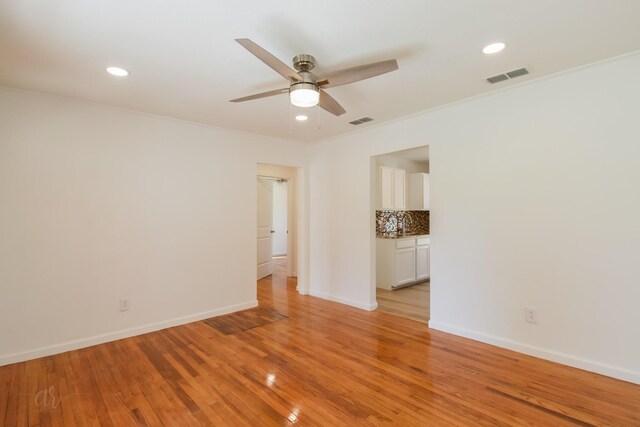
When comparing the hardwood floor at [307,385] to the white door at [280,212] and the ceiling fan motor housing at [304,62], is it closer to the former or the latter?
the ceiling fan motor housing at [304,62]

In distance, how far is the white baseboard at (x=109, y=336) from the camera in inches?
115

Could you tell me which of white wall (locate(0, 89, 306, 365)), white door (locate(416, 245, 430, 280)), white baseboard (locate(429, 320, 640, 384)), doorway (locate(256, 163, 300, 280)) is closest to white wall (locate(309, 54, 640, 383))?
white baseboard (locate(429, 320, 640, 384))

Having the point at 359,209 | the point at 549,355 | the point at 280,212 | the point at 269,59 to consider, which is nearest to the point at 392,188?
the point at 359,209

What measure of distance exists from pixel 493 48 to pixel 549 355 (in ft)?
8.63

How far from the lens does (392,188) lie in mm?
5906

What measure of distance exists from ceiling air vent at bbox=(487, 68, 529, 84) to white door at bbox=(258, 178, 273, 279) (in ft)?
15.2

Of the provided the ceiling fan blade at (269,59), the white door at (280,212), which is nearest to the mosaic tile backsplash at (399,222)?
the ceiling fan blade at (269,59)

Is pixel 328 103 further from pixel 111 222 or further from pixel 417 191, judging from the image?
pixel 417 191

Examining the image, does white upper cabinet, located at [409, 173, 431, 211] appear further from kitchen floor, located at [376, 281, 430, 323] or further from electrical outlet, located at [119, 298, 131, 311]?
electrical outlet, located at [119, 298, 131, 311]

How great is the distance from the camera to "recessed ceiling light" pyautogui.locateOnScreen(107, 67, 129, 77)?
2.56m

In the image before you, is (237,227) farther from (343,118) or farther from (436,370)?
(436,370)

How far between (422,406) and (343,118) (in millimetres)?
3065

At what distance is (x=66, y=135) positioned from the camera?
10.5ft

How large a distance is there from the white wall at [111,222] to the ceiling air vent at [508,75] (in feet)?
10.0
